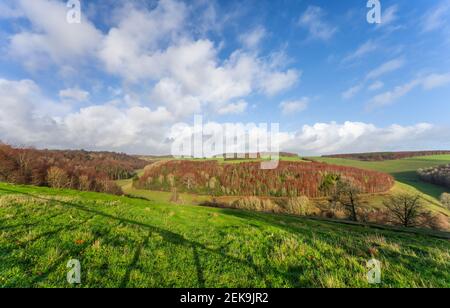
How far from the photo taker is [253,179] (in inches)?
3738

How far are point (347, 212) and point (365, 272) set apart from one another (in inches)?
1943

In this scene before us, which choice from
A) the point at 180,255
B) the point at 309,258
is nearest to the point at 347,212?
the point at 309,258

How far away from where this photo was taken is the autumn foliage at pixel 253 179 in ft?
274

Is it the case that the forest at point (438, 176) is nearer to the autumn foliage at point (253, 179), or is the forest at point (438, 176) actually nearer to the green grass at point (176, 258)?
the autumn foliage at point (253, 179)

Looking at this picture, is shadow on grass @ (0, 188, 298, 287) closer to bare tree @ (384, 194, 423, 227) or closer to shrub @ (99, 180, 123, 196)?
bare tree @ (384, 194, 423, 227)

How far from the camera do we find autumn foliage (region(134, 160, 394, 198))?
83.6 m

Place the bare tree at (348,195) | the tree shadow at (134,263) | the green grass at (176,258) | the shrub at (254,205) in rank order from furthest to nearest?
1. the shrub at (254,205)
2. the bare tree at (348,195)
3. the green grass at (176,258)
4. the tree shadow at (134,263)

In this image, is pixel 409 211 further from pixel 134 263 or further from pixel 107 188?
pixel 107 188

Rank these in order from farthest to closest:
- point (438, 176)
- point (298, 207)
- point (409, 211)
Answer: point (438, 176) → point (298, 207) → point (409, 211)

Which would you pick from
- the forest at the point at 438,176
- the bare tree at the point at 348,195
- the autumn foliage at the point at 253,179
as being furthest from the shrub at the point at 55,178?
the forest at the point at 438,176

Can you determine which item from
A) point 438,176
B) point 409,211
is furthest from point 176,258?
point 438,176

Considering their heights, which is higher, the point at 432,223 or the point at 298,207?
the point at 432,223
